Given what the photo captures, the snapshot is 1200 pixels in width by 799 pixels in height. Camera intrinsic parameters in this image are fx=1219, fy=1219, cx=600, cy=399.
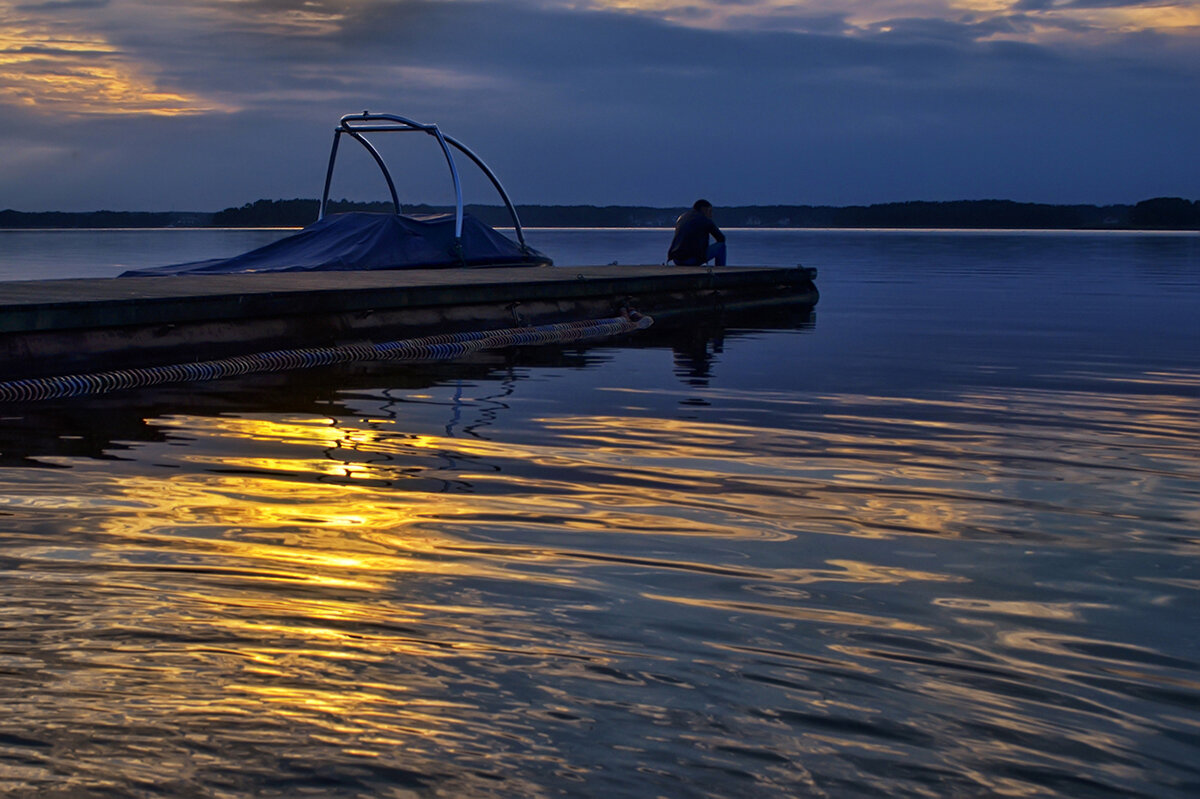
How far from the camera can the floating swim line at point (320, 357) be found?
359 inches

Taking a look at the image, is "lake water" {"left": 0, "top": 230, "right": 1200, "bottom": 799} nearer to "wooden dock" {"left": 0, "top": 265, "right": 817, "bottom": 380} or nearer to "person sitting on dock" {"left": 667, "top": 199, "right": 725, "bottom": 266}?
"wooden dock" {"left": 0, "top": 265, "right": 817, "bottom": 380}

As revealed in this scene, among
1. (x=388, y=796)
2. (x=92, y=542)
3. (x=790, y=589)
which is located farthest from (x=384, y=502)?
(x=388, y=796)

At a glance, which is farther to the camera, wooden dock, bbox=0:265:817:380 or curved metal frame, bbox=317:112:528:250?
curved metal frame, bbox=317:112:528:250

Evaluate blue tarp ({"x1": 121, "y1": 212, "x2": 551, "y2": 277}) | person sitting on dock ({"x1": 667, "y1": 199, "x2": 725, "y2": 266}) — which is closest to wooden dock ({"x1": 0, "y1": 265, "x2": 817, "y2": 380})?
blue tarp ({"x1": 121, "y1": 212, "x2": 551, "y2": 277})

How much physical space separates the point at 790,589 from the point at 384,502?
208cm

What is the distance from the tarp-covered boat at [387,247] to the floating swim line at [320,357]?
3912 mm

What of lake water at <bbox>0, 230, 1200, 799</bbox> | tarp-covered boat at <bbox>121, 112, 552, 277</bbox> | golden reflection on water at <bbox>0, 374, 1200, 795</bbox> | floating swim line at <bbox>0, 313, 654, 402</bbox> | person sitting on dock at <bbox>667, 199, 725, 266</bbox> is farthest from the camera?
person sitting on dock at <bbox>667, 199, 725, 266</bbox>

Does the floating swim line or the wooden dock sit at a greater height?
the wooden dock

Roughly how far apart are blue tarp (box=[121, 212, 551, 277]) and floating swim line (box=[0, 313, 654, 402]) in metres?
3.89

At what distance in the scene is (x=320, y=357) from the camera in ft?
38.3

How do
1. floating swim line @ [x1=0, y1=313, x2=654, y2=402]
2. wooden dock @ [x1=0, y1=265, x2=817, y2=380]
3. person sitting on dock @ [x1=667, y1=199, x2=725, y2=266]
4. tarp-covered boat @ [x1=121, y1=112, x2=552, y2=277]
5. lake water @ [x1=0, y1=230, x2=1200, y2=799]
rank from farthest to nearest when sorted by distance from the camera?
1. person sitting on dock @ [x1=667, y1=199, x2=725, y2=266]
2. tarp-covered boat @ [x1=121, y1=112, x2=552, y2=277]
3. wooden dock @ [x1=0, y1=265, x2=817, y2=380]
4. floating swim line @ [x1=0, y1=313, x2=654, y2=402]
5. lake water @ [x1=0, y1=230, x2=1200, y2=799]

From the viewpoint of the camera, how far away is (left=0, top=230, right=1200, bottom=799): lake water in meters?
2.68

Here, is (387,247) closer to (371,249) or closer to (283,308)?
(371,249)

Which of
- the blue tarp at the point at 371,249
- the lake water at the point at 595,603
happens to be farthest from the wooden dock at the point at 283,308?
the lake water at the point at 595,603
